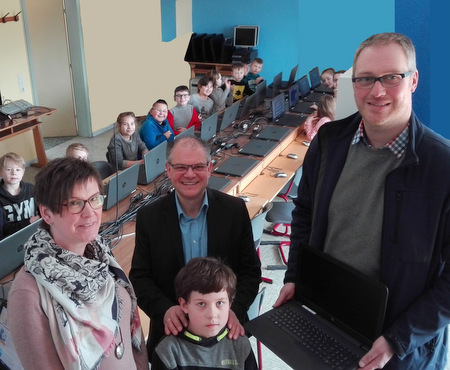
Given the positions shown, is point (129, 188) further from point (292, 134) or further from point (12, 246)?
point (292, 134)

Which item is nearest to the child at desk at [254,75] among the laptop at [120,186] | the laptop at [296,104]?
the laptop at [296,104]

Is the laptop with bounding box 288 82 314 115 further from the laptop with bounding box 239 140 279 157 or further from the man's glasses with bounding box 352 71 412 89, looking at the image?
the man's glasses with bounding box 352 71 412 89

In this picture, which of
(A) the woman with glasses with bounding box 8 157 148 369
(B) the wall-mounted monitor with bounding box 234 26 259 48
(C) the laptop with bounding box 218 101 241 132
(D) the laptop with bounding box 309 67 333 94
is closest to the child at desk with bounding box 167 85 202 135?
(C) the laptop with bounding box 218 101 241 132

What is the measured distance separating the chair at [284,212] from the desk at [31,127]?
3.28m

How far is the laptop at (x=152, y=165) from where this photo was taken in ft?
12.9

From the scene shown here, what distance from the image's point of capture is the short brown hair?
174 centimetres

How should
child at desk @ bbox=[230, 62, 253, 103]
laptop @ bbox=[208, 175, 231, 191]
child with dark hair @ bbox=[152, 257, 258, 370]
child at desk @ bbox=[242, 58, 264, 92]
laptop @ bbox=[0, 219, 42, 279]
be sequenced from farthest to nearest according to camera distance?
child at desk @ bbox=[242, 58, 264, 92] < child at desk @ bbox=[230, 62, 253, 103] < laptop @ bbox=[208, 175, 231, 191] < laptop @ bbox=[0, 219, 42, 279] < child with dark hair @ bbox=[152, 257, 258, 370]

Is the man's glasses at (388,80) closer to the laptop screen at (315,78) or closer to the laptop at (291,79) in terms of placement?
the laptop at (291,79)

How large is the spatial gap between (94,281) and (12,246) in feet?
4.61

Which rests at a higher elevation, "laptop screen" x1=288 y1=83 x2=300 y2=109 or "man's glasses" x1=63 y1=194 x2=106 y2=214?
"man's glasses" x1=63 y1=194 x2=106 y2=214

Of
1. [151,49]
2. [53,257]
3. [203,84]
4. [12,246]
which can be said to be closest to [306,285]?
[53,257]

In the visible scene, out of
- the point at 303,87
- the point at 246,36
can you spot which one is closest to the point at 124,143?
the point at 303,87

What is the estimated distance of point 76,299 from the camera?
146 centimetres

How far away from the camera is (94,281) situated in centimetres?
152
